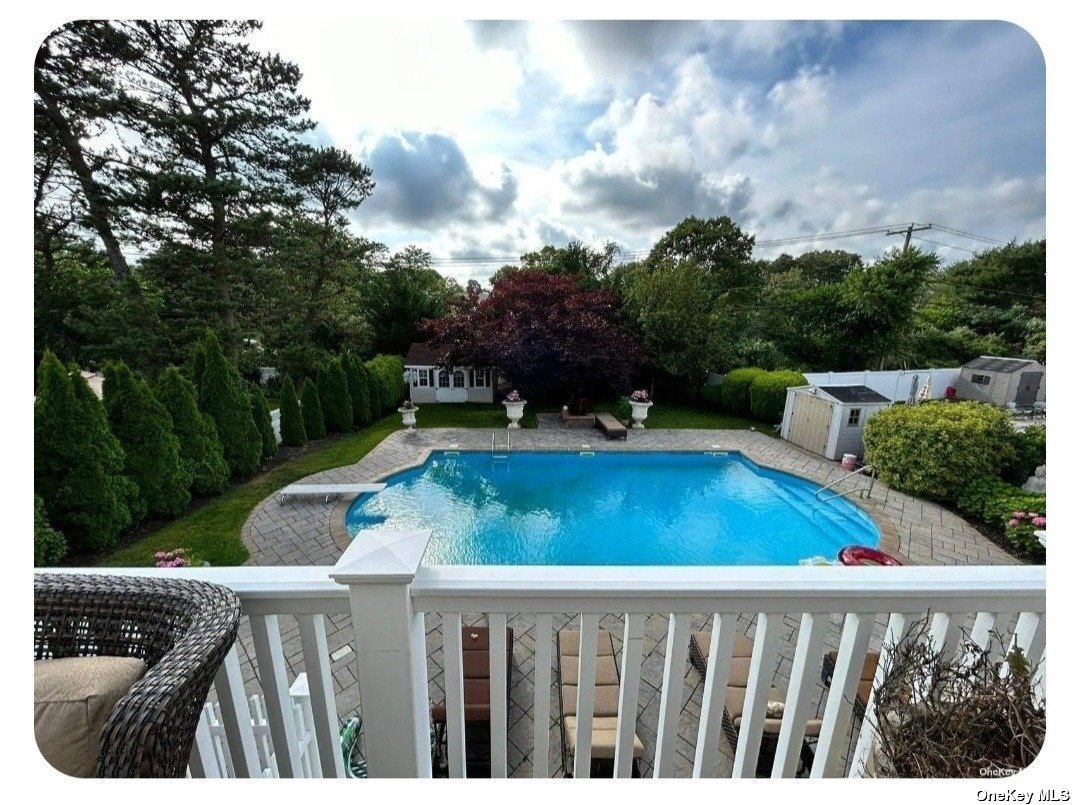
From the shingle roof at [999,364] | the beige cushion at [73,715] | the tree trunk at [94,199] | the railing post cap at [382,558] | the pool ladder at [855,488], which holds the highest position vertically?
the tree trunk at [94,199]

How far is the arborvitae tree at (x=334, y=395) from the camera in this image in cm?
1005

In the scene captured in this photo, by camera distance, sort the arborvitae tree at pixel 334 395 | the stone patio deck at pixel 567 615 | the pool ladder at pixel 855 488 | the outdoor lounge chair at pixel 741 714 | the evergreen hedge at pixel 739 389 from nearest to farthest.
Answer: the outdoor lounge chair at pixel 741 714, the stone patio deck at pixel 567 615, the pool ladder at pixel 855 488, the arborvitae tree at pixel 334 395, the evergreen hedge at pixel 739 389

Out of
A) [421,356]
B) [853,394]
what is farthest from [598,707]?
[421,356]

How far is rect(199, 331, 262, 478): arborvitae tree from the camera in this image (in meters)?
6.79

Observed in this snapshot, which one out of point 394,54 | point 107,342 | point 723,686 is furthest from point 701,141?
point 107,342

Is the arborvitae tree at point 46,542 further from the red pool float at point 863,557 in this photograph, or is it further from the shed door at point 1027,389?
the shed door at point 1027,389

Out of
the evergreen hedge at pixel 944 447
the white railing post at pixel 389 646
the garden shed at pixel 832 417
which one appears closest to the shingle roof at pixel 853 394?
the garden shed at pixel 832 417

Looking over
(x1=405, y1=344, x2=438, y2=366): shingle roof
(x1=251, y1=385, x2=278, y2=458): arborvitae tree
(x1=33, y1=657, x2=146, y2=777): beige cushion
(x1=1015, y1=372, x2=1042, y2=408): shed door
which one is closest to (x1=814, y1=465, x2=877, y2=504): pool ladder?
(x1=1015, y1=372, x2=1042, y2=408): shed door

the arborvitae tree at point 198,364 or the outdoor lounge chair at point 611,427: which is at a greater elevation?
the arborvitae tree at point 198,364

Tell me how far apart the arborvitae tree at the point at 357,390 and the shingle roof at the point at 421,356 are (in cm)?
300
